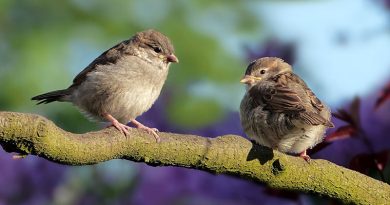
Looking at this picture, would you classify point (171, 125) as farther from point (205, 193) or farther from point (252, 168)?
point (252, 168)

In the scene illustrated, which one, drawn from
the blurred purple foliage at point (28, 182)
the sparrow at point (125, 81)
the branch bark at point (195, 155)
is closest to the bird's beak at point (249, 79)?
the sparrow at point (125, 81)

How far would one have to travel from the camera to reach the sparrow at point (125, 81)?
372 centimetres

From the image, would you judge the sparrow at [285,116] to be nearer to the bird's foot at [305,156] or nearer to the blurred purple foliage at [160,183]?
the bird's foot at [305,156]

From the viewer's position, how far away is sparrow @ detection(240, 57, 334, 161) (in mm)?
3223

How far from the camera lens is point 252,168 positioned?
265cm

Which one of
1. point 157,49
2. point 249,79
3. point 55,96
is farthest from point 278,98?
point 55,96

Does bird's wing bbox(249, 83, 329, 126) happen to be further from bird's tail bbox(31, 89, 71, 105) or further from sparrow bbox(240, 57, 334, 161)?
bird's tail bbox(31, 89, 71, 105)

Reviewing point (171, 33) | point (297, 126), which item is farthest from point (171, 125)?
point (171, 33)

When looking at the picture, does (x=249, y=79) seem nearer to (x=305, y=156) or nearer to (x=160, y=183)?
(x=305, y=156)

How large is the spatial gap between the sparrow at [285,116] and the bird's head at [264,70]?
0.14 metres

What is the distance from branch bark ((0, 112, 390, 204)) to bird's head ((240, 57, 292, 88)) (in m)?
0.87

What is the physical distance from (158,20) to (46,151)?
16.4ft

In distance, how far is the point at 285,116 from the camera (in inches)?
129

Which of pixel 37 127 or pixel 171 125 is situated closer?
pixel 37 127
